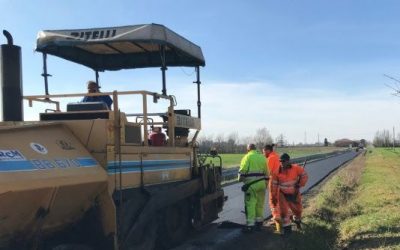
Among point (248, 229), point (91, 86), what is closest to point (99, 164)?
point (91, 86)

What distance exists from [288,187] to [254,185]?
61cm

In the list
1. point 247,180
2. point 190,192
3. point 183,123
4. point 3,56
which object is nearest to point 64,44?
point 3,56

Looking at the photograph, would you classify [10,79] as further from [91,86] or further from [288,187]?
[288,187]

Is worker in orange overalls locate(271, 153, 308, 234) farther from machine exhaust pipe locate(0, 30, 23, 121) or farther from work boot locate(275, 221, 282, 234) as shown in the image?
machine exhaust pipe locate(0, 30, 23, 121)

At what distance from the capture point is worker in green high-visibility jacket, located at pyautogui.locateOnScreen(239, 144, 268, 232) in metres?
9.87

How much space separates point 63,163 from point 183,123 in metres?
3.46

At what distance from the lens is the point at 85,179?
5.31 m

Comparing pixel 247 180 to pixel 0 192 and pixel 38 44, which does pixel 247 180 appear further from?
pixel 0 192

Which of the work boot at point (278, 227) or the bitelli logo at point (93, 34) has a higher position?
the bitelli logo at point (93, 34)

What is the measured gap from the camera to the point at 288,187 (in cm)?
992

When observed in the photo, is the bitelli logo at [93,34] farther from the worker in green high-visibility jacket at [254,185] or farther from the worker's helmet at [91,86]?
the worker in green high-visibility jacket at [254,185]

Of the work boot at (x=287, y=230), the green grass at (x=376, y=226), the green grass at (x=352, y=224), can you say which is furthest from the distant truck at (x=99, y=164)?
the green grass at (x=376, y=226)

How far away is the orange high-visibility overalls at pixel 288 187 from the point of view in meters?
9.91

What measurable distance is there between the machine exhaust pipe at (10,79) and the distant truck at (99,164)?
0.01 metres
